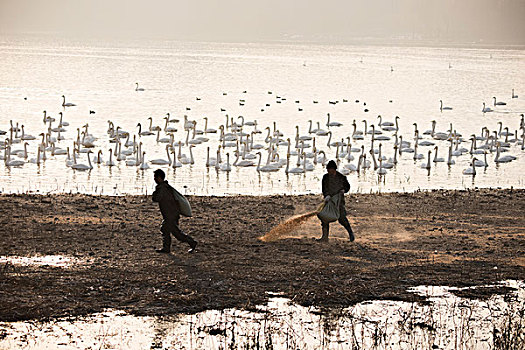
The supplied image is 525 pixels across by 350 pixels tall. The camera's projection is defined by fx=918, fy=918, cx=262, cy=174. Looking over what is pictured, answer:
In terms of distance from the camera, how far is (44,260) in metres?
12.9

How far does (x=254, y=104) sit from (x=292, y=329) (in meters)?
44.9

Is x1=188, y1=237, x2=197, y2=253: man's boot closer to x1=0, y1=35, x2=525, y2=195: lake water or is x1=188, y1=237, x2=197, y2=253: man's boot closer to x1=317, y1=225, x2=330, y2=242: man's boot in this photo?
x1=317, y1=225, x2=330, y2=242: man's boot

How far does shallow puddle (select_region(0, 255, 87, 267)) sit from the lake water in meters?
9.21

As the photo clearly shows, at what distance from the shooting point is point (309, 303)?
11359 millimetres

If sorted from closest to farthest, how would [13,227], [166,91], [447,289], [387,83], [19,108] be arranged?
[447,289]
[13,227]
[19,108]
[166,91]
[387,83]

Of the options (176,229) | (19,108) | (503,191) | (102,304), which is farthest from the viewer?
(19,108)

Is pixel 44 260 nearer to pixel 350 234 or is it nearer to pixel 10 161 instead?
pixel 350 234

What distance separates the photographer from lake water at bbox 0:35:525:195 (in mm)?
25344

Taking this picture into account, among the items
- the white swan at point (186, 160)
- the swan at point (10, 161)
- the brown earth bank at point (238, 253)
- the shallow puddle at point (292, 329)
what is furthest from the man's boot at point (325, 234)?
the swan at point (10, 161)

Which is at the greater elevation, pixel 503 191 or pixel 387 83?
pixel 387 83

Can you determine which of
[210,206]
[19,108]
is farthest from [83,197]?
[19,108]

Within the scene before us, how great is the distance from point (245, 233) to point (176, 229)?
214 cm

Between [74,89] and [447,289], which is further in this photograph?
[74,89]

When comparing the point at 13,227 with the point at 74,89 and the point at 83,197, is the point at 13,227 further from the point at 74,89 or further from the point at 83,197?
the point at 74,89
